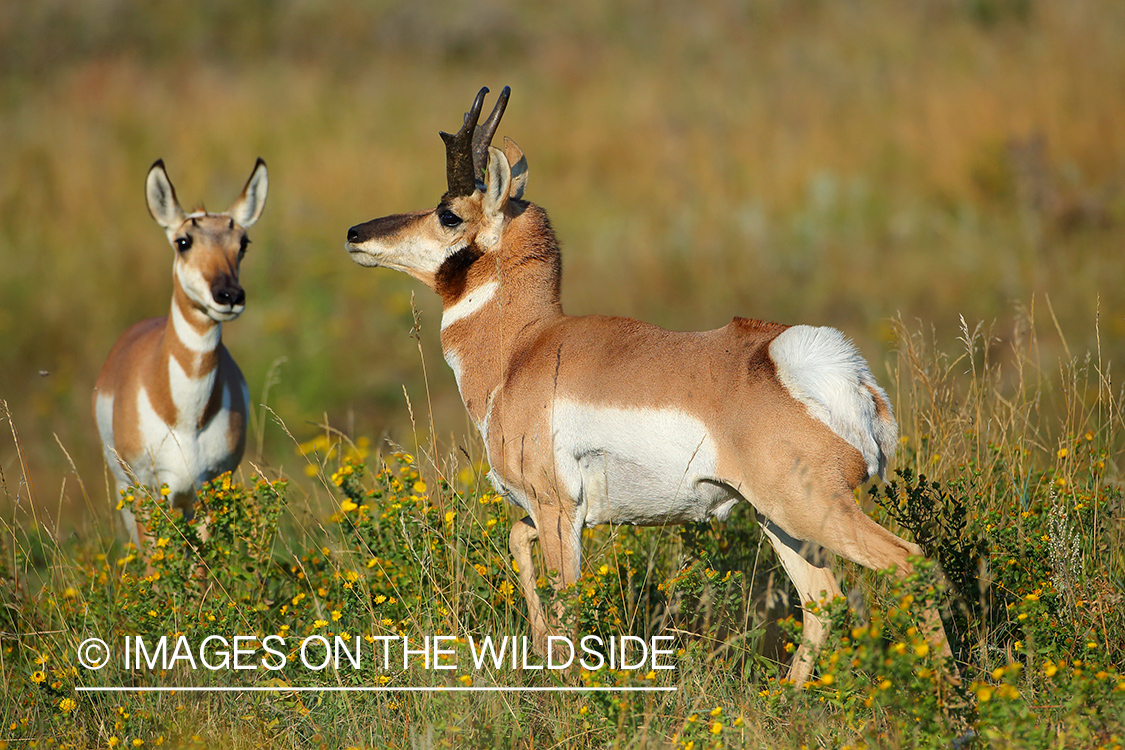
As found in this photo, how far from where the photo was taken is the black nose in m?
5.66

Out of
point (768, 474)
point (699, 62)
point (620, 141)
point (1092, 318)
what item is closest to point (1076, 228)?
point (1092, 318)

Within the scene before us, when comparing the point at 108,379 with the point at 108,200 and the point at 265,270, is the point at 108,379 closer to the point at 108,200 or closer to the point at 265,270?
the point at 265,270

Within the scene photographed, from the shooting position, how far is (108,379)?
6797 mm

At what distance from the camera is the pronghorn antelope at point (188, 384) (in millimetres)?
5898

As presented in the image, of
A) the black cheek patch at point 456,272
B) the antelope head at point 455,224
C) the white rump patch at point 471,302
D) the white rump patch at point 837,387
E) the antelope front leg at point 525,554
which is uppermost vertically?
the antelope head at point 455,224

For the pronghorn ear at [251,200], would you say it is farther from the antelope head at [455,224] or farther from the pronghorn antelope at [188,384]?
the antelope head at [455,224]

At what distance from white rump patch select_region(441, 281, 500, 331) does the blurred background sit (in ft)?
12.5

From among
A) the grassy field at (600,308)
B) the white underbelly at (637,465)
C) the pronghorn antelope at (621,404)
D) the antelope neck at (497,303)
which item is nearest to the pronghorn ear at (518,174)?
the pronghorn antelope at (621,404)

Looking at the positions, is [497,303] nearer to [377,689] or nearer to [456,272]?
[456,272]

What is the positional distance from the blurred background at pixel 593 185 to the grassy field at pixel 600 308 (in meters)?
0.07

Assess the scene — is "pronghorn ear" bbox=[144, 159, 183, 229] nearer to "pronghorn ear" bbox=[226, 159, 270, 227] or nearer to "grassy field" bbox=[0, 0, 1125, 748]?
"pronghorn ear" bbox=[226, 159, 270, 227]

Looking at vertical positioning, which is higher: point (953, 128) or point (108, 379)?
point (953, 128)

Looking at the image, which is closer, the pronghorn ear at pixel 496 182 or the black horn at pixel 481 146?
the pronghorn ear at pixel 496 182

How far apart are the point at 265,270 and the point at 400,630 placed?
954 cm
